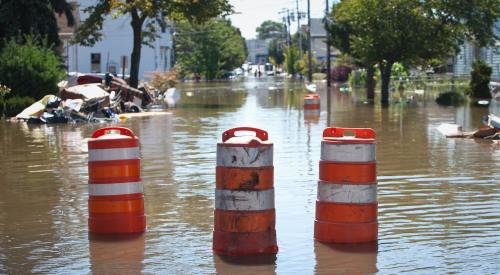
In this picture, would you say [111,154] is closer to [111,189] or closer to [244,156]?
[111,189]

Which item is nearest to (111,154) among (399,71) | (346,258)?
(346,258)

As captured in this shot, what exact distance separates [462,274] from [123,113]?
2726 centimetres

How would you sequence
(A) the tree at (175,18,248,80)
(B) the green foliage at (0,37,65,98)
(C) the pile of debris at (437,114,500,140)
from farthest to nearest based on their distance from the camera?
(A) the tree at (175,18,248,80) → (B) the green foliage at (0,37,65,98) → (C) the pile of debris at (437,114,500,140)

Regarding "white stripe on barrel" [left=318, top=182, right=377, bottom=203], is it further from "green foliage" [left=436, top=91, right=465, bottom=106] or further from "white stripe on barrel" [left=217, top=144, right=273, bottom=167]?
"green foliage" [left=436, top=91, right=465, bottom=106]

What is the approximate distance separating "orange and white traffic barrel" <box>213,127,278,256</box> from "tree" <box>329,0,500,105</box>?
31.3 meters

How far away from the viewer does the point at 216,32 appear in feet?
381

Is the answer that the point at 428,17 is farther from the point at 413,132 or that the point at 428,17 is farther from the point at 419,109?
the point at 413,132

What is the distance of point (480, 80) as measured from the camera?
42.9 metres

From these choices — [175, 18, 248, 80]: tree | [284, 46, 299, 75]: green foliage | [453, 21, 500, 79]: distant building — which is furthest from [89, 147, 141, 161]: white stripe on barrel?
[284, 46, 299, 75]: green foliage

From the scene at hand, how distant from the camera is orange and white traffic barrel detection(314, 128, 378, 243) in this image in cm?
891

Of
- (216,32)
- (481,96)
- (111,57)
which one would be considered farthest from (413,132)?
(216,32)

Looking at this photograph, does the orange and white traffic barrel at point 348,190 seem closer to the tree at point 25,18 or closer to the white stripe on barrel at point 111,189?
the white stripe on barrel at point 111,189

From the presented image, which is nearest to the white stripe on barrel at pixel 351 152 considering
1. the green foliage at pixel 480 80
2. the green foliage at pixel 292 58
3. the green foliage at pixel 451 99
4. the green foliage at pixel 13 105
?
the green foliage at pixel 13 105

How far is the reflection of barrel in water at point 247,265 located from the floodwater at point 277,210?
0.7 inches
